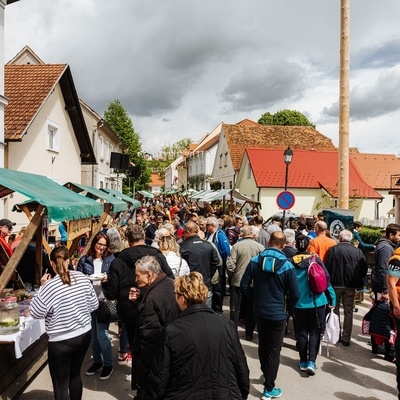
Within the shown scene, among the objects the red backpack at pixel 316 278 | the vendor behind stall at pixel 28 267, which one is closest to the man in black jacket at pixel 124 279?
the red backpack at pixel 316 278

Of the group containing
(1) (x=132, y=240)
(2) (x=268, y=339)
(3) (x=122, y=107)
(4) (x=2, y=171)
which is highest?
(3) (x=122, y=107)

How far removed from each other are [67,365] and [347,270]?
449cm

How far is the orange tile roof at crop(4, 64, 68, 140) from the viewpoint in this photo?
38.3 ft

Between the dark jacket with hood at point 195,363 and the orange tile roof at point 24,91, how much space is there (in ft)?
33.5

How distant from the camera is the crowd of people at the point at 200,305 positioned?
8.36 feet

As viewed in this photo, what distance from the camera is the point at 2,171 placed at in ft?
17.3

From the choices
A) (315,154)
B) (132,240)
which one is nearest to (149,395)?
(132,240)

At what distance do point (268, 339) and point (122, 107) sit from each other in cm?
5508

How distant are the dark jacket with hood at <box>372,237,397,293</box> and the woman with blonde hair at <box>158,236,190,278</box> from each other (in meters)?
2.96

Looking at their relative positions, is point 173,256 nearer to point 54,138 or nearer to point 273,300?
point 273,300

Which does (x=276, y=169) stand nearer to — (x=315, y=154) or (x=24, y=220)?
(x=315, y=154)

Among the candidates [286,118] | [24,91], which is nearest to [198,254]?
[24,91]

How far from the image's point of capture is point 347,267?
21.0ft

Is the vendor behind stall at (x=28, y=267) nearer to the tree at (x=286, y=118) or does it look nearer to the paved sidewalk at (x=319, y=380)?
the paved sidewalk at (x=319, y=380)
